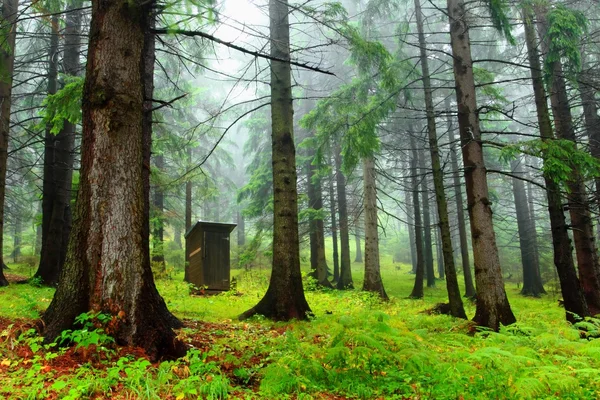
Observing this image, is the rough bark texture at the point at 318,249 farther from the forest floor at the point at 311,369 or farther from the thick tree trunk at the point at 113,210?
the thick tree trunk at the point at 113,210

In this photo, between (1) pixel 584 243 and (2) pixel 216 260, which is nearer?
(1) pixel 584 243

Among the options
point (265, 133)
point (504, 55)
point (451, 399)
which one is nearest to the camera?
point (451, 399)

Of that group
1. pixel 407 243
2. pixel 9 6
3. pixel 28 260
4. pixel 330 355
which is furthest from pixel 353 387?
pixel 407 243

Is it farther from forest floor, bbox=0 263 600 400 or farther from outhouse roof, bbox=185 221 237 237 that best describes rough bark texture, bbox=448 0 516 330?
outhouse roof, bbox=185 221 237 237

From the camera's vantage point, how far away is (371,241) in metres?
13.3

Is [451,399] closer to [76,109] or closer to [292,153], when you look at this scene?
[292,153]

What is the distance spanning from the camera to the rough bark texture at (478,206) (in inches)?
263

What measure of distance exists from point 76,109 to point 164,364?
4.87 meters

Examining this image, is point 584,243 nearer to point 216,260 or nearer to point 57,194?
point 216,260

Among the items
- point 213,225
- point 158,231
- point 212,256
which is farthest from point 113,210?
point 158,231

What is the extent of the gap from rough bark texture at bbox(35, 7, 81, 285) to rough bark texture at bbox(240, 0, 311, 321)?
20.1 ft

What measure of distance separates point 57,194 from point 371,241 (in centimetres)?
965

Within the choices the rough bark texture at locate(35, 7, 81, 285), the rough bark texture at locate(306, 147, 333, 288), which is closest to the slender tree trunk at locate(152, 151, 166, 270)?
the rough bark texture at locate(35, 7, 81, 285)

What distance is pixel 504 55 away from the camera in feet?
54.9
